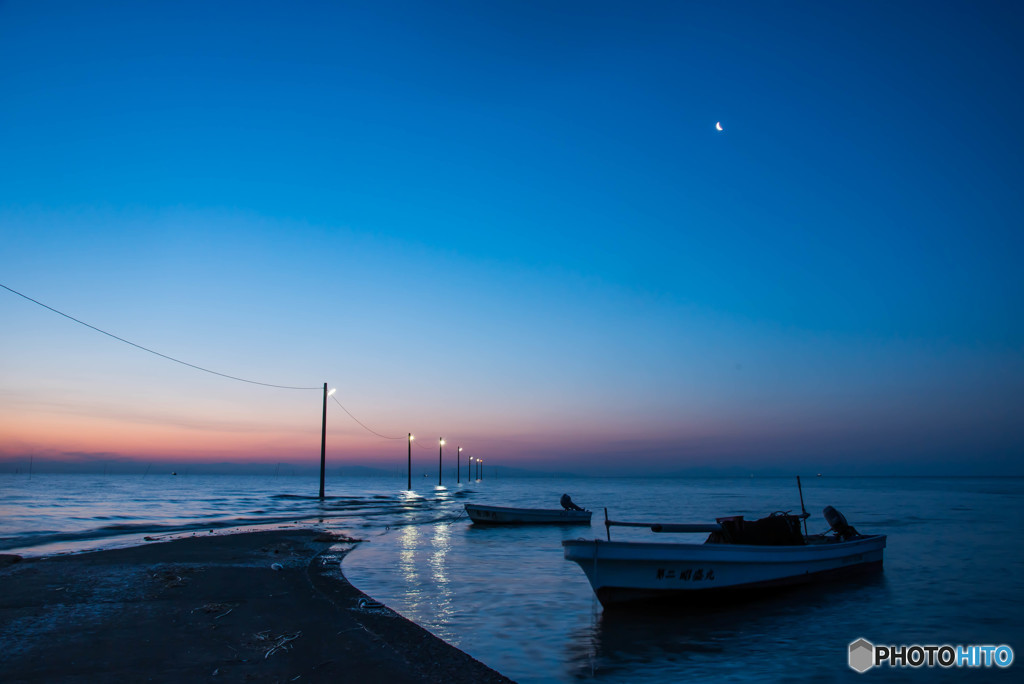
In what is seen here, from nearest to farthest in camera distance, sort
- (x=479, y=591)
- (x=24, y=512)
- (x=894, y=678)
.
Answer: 1. (x=894, y=678)
2. (x=479, y=591)
3. (x=24, y=512)

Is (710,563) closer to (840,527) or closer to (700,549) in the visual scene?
(700,549)

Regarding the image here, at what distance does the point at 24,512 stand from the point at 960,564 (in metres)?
62.6

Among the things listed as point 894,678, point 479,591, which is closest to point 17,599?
point 479,591

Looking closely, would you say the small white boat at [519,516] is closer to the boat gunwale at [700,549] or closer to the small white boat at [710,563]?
the small white boat at [710,563]

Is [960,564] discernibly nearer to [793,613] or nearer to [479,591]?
[793,613]

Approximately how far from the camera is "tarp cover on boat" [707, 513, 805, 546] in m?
17.6

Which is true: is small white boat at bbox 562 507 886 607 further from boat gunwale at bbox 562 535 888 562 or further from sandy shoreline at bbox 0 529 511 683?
sandy shoreline at bbox 0 529 511 683

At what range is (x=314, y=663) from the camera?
341 inches

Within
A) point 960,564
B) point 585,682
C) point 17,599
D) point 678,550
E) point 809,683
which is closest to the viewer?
point 585,682

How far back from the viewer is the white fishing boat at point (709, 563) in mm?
14727

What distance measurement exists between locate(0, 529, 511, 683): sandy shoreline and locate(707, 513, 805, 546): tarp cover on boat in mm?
10371

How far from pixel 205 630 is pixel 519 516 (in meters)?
31.5

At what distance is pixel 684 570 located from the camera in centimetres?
1537

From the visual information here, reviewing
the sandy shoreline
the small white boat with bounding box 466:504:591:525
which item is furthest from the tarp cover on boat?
the small white boat with bounding box 466:504:591:525
